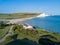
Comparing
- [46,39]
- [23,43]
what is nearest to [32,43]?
[23,43]

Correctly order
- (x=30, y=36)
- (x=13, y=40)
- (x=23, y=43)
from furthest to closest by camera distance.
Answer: (x=30, y=36)
(x=13, y=40)
(x=23, y=43)

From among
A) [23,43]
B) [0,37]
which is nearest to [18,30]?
[0,37]

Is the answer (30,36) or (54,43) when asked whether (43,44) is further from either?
(30,36)

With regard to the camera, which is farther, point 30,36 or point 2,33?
point 2,33

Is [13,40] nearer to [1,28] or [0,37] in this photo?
[0,37]

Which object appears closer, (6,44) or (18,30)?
(6,44)

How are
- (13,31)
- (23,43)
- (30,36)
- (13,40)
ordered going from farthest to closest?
(13,31), (30,36), (13,40), (23,43)

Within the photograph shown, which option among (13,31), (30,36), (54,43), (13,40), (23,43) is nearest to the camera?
(54,43)
